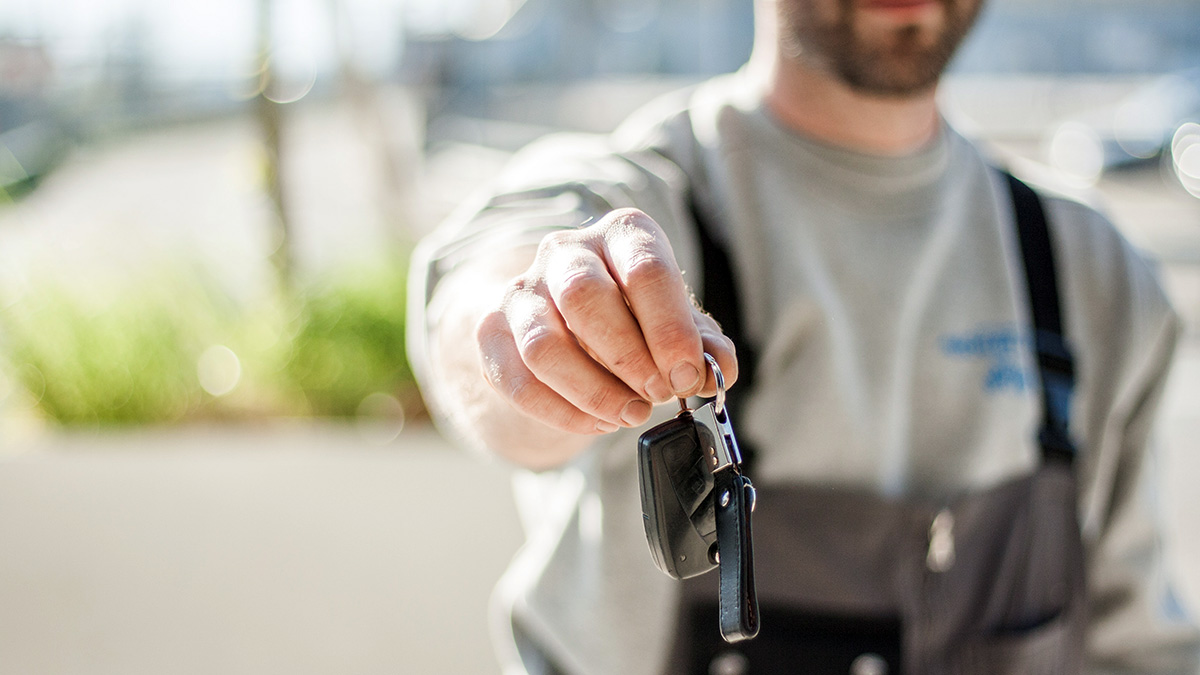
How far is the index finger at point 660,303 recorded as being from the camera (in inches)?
22.8

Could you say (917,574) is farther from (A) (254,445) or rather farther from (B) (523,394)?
(A) (254,445)

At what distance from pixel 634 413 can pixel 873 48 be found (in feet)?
2.88

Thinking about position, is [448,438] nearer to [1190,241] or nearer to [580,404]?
[580,404]

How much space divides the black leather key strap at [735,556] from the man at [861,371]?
0.54m

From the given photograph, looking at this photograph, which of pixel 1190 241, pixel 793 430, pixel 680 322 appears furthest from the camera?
pixel 1190 241

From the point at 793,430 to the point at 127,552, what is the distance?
2.48m

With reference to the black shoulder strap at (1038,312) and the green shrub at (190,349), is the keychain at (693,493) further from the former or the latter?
the green shrub at (190,349)

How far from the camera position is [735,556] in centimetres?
60

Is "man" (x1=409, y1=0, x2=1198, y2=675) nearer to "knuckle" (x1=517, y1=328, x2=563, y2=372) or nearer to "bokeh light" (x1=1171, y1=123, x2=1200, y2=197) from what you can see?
"knuckle" (x1=517, y1=328, x2=563, y2=372)

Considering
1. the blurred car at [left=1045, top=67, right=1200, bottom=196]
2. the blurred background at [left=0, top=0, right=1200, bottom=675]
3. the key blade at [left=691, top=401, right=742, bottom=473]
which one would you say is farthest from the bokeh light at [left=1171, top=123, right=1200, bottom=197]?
the key blade at [left=691, top=401, right=742, bottom=473]

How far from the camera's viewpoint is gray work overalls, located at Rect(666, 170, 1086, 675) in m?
1.31

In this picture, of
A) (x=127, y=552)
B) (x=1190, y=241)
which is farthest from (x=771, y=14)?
(x=1190, y=241)

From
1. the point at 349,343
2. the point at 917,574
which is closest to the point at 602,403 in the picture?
the point at 917,574

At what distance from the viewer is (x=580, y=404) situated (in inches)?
24.3
